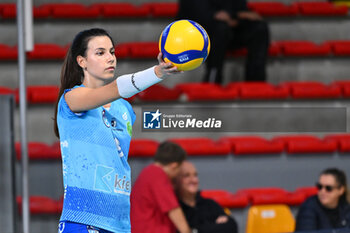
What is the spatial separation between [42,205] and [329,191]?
210 centimetres

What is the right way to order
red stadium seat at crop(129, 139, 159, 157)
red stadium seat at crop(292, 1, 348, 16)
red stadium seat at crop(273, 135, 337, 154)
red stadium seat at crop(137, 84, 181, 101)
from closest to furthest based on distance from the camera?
red stadium seat at crop(129, 139, 159, 157), red stadium seat at crop(273, 135, 337, 154), red stadium seat at crop(137, 84, 181, 101), red stadium seat at crop(292, 1, 348, 16)

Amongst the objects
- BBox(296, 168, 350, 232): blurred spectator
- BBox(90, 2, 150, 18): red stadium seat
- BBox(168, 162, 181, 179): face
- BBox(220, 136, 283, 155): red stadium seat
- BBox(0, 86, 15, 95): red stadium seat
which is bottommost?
BBox(296, 168, 350, 232): blurred spectator

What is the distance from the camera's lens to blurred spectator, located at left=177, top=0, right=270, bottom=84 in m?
5.58

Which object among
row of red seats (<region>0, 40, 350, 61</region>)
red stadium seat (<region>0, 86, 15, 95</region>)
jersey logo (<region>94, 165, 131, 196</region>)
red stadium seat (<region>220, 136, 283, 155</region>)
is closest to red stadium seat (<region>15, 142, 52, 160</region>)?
red stadium seat (<region>0, 86, 15, 95</region>)

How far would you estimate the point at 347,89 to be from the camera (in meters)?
5.73

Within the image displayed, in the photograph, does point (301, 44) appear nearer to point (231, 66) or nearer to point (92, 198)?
point (231, 66)

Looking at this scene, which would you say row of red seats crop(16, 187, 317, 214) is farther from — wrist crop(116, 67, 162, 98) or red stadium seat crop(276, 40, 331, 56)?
wrist crop(116, 67, 162, 98)

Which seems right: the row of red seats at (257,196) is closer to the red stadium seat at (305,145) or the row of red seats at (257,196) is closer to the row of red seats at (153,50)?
the red stadium seat at (305,145)

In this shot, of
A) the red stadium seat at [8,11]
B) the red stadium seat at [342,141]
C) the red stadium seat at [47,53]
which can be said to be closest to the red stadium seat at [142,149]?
the red stadium seat at [47,53]

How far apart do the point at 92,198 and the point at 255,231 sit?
259cm

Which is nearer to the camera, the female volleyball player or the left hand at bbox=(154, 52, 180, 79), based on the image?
the left hand at bbox=(154, 52, 180, 79)

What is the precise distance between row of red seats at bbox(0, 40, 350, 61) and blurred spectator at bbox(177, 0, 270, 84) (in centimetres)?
27

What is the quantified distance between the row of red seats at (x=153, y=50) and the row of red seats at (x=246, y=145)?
0.99 m

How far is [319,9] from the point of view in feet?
21.8
